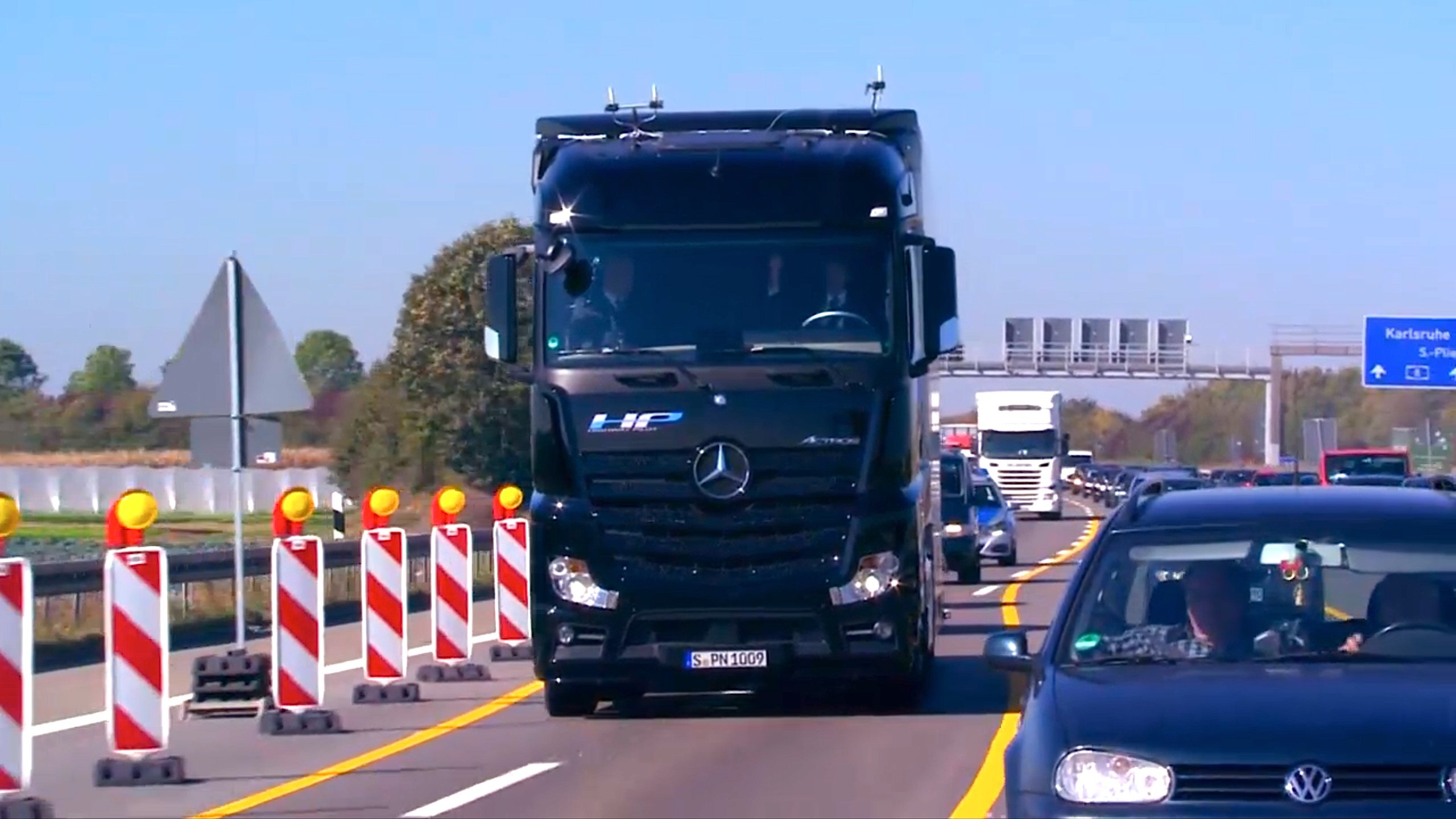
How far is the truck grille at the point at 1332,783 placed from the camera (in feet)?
20.0

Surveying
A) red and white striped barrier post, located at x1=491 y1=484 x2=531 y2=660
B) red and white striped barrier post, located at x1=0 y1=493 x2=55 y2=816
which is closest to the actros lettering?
red and white striped barrier post, located at x1=0 y1=493 x2=55 y2=816

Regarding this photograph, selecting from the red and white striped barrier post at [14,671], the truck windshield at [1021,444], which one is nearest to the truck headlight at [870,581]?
the red and white striped barrier post at [14,671]

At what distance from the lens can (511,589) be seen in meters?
20.0

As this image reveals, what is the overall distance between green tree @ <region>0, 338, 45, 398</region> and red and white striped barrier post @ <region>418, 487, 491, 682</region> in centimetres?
3546

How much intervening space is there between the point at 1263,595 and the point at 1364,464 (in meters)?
37.5

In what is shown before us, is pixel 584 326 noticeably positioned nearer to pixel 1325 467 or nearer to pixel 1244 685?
pixel 1244 685

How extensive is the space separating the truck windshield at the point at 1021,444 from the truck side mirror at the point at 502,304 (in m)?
52.4

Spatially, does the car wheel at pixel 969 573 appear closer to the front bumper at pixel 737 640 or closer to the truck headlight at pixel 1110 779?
the front bumper at pixel 737 640

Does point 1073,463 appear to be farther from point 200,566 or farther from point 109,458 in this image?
point 200,566

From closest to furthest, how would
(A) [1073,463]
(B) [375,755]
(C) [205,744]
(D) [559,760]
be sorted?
(D) [559,760] < (B) [375,755] < (C) [205,744] < (A) [1073,463]

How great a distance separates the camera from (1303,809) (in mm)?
6082

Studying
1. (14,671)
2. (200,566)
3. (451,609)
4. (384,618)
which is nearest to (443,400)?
(200,566)

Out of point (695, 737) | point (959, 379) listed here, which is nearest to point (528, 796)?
point (695, 737)

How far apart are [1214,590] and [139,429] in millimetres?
37930
